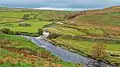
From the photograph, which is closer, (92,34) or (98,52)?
(98,52)

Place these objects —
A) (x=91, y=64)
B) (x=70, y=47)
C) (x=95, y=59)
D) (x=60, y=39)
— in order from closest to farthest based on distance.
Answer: (x=91, y=64), (x=95, y=59), (x=70, y=47), (x=60, y=39)

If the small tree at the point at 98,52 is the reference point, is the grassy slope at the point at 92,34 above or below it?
Result: below

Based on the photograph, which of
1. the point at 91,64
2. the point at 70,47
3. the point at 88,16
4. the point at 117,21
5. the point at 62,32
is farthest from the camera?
the point at 88,16

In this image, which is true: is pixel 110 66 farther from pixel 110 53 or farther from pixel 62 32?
pixel 62 32

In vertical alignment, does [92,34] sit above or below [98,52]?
below

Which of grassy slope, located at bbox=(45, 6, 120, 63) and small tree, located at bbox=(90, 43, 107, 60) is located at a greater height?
small tree, located at bbox=(90, 43, 107, 60)

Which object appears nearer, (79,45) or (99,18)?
(79,45)

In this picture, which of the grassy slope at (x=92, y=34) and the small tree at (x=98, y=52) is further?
the grassy slope at (x=92, y=34)

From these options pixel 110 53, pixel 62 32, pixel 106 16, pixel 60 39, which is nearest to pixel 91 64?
pixel 110 53
